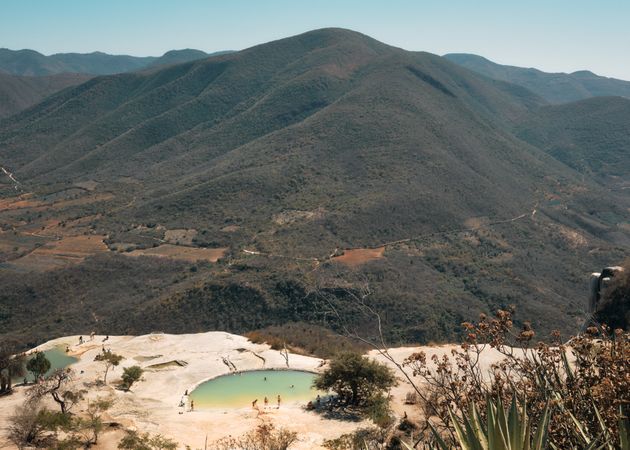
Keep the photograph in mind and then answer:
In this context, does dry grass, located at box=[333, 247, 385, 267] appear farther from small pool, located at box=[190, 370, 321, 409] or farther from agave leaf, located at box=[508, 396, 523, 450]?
agave leaf, located at box=[508, 396, 523, 450]

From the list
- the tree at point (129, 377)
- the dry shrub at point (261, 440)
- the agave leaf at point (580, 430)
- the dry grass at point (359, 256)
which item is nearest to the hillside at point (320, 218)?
the dry grass at point (359, 256)

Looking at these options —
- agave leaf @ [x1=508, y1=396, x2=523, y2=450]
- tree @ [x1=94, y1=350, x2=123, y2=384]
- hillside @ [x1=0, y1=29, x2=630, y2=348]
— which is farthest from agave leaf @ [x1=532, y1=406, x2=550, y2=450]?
tree @ [x1=94, y1=350, x2=123, y2=384]

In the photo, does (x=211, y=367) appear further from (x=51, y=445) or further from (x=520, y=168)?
(x=520, y=168)

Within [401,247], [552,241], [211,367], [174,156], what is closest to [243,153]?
[174,156]

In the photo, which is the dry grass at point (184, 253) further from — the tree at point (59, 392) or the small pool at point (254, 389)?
the tree at point (59, 392)

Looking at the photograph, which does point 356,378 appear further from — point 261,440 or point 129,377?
point 129,377
